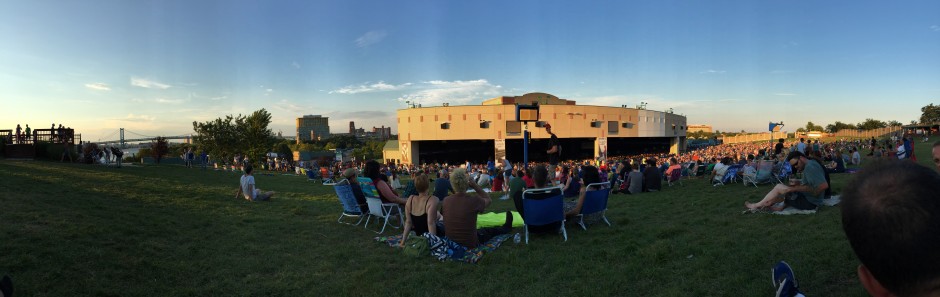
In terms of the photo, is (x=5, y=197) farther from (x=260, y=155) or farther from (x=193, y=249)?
(x=260, y=155)

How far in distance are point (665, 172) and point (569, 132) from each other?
83.9 ft

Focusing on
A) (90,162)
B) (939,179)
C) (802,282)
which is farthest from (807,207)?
(90,162)

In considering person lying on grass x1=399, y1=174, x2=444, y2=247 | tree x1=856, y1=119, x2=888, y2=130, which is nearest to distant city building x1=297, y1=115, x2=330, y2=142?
tree x1=856, y1=119, x2=888, y2=130

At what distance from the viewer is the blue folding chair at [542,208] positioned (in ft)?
19.7

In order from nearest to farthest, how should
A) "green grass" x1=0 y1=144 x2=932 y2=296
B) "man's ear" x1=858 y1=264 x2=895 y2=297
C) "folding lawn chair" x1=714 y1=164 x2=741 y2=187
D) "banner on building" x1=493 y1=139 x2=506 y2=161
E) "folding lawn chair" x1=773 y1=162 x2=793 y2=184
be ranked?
"man's ear" x1=858 y1=264 x2=895 y2=297
"green grass" x1=0 y1=144 x2=932 y2=296
"folding lawn chair" x1=773 y1=162 x2=793 y2=184
"folding lawn chair" x1=714 y1=164 x2=741 y2=187
"banner on building" x1=493 y1=139 x2=506 y2=161

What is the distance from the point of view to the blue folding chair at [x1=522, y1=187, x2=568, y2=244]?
6000 millimetres

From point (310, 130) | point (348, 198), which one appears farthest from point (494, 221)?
point (310, 130)

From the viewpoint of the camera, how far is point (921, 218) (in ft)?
3.39

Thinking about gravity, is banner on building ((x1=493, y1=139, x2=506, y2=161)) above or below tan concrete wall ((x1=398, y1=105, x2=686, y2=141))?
below

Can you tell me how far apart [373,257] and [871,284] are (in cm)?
512

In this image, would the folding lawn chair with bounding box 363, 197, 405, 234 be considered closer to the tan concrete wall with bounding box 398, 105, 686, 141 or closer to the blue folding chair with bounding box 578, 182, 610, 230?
the blue folding chair with bounding box 578, 182, 610, 230

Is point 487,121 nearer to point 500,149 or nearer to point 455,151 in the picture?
point 500,149

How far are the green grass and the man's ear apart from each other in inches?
108

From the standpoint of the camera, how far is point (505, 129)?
37500 millimetres
